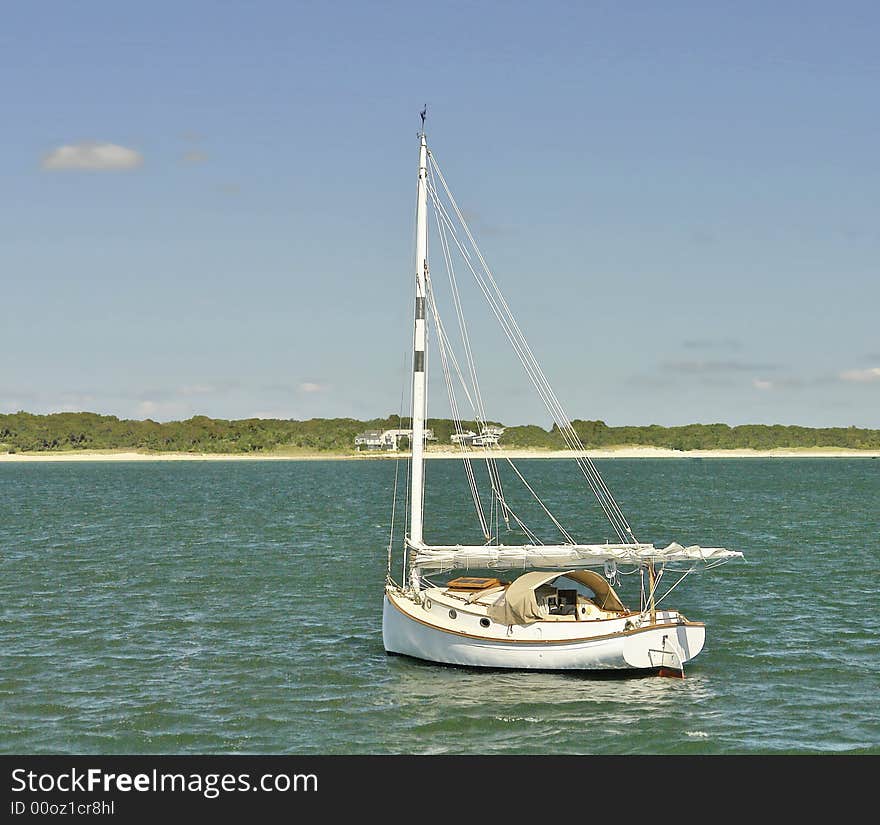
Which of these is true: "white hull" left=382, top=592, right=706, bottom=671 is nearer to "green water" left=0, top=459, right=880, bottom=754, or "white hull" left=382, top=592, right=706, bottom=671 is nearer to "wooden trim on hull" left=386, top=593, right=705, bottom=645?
"wooden trim on hull" left=386, top=593, right=705, bottom=645

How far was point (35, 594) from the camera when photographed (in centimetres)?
5156

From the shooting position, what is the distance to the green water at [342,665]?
96.5 ft

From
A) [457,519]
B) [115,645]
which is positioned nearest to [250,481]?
[457,519]

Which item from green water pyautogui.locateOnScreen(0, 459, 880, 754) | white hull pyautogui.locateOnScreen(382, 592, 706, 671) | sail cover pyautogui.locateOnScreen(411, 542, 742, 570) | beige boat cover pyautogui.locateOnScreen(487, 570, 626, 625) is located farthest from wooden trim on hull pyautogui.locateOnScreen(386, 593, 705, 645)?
sail cover pyautogui.locateOnScreen(411, 542, 742, 570)

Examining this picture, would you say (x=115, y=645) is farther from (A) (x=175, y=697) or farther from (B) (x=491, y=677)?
(B) (x=491, y=677)

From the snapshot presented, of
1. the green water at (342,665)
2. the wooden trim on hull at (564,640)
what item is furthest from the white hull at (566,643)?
the green water at (342,665)

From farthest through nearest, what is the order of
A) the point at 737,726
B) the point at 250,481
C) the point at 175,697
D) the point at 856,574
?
the point at 250,481 < the point at 856,574 < the point at 175,697 < the point at 737,726

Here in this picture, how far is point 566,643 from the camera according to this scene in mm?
34094

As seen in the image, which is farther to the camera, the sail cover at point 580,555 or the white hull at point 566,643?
the sail cover at point 580,555

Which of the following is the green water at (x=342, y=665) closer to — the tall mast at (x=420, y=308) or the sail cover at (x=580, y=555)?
the sail cover at (x=580, y=555)

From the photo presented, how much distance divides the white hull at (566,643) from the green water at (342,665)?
1.90 feet

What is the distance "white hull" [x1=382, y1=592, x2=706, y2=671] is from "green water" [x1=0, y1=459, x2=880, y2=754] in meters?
0.58

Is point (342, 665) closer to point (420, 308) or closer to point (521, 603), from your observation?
point (521, 603)
